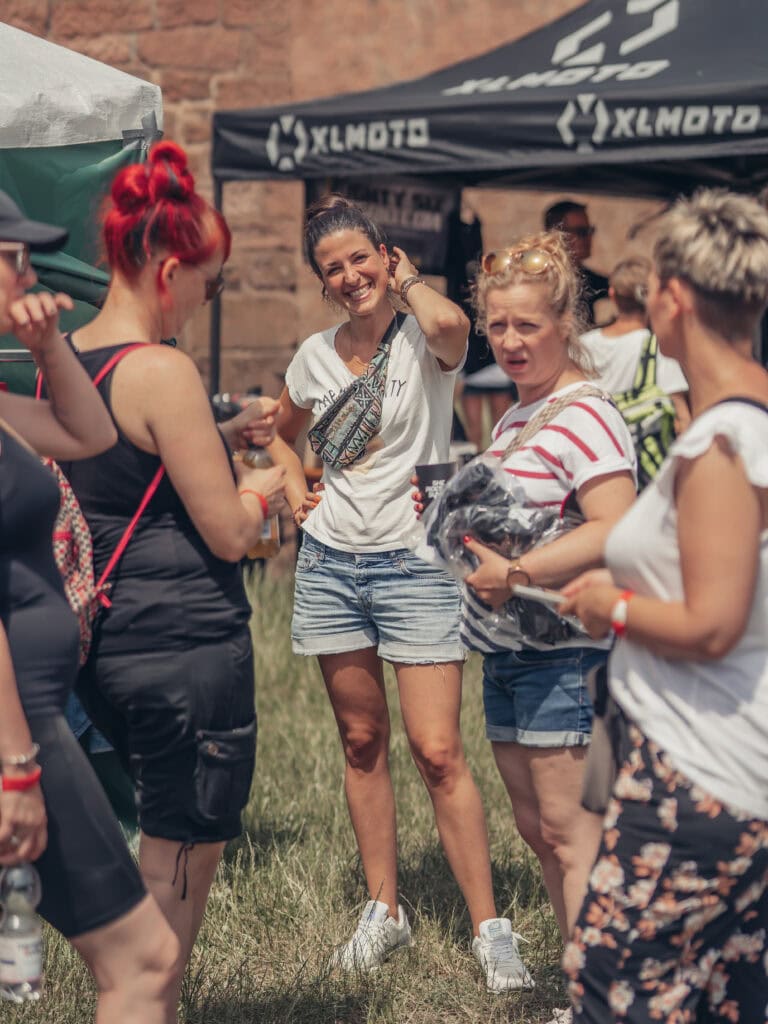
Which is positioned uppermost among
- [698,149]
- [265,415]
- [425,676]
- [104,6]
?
[104,6]

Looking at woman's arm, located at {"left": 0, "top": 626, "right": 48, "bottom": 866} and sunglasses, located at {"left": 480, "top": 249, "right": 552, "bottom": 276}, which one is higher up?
sunglasses, located at {"left": 480, "top": 249, "right": 552, "bottom": 276}

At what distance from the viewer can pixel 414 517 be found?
3742mm

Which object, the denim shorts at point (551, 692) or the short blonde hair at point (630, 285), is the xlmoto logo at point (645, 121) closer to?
the short blonde hair at point (630, 285)

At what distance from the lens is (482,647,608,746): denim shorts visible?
10.2 feet

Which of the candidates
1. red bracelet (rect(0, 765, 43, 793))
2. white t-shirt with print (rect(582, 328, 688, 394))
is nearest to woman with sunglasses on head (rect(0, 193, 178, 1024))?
red bracelet (rect(0, 765, 43, 793))

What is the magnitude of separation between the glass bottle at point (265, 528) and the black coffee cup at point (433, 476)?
1.15 ft

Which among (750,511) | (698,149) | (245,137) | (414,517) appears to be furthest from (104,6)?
(750,511)

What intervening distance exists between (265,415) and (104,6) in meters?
7.50

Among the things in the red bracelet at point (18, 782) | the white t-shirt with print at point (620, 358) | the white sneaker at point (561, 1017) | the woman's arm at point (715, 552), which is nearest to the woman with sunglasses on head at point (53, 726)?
the red bracelet at point (18, 782)

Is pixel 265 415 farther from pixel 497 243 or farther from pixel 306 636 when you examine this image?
pixel 497 243

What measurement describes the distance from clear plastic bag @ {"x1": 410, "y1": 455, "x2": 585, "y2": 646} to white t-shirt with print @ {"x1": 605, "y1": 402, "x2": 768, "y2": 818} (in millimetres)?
612

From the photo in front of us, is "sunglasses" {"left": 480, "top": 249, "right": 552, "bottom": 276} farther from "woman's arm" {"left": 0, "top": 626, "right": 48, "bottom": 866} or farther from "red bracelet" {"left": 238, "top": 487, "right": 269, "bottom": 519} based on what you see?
"woman's arm" {"left": 0, "top": 626, "right": 48, "bottom": 866}

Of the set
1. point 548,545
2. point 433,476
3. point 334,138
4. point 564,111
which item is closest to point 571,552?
point 548,545

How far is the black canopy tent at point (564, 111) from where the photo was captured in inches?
235
